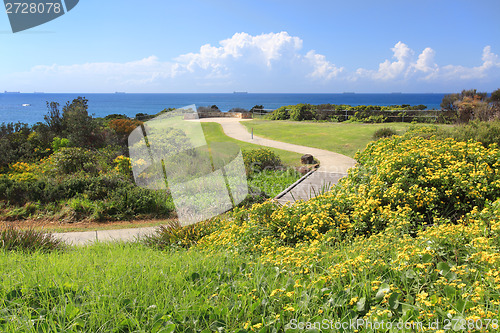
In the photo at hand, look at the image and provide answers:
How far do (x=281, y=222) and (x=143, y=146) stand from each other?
187 inches

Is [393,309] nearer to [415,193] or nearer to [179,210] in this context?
[415,193]

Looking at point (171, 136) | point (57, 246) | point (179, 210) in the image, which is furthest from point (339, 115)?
point (57, 246)

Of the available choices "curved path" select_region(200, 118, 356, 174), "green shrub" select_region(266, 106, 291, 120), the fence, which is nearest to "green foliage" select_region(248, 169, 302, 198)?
"curved path" select_region(200, 118, 356, 174)

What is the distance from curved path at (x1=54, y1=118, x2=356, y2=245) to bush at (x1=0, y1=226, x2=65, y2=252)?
1.35 feet

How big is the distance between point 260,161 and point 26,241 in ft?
24.2

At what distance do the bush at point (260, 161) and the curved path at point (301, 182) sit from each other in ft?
5.31

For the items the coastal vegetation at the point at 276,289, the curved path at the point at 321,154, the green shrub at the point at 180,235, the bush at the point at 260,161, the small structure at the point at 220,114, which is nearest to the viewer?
the coastal vegetation at the point at 276,289

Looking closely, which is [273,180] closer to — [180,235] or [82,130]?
[180,235]

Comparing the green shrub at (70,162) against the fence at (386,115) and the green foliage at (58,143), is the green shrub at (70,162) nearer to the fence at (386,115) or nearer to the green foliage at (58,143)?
the green foliage at (58,143)

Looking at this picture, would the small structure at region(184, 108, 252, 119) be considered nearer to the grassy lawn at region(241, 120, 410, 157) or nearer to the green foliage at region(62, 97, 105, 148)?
the grassy lawn at region(241, 120, 410, 157)

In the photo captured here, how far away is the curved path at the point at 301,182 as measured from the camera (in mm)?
5820

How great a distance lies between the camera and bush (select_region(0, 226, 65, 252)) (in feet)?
14.6

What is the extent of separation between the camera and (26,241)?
460 centimetres

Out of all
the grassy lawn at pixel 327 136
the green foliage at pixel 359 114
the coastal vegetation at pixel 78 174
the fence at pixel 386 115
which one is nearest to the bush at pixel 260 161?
the coastal vegetation at pixel 78 174
